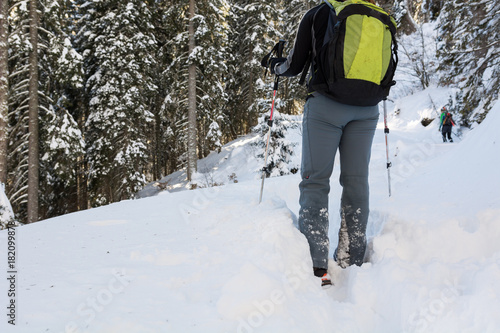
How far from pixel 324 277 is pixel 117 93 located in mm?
13863

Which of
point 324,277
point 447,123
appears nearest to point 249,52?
point 447,123

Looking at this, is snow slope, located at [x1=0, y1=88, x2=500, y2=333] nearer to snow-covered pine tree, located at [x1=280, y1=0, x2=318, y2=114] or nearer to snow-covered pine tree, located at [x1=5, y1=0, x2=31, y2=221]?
snow-covered pine tree, located at [x1=5, y1=0, x2=31, y2=221]

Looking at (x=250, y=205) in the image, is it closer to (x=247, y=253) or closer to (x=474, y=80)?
(x=247, y=253)

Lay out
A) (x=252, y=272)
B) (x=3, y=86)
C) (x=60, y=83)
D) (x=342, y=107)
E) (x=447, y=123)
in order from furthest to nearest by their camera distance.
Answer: (x=447, y=123) < (x=60, y=83) < (x=3, y=86) < (x=342, y=107) < (x=252, y=272)

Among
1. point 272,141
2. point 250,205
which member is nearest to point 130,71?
point 272,141

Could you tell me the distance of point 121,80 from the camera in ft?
45.0

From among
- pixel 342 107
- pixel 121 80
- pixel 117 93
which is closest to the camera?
pixel 342 107

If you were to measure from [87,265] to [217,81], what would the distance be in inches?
611

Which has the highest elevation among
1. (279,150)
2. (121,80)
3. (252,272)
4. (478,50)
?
(478,50)

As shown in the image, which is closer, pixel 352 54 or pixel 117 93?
pixel 352 54

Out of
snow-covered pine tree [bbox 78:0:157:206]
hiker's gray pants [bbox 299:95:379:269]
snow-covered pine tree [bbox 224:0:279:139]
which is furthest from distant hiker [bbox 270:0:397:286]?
snow-covered pine tree [bbox 224:0:279:139]

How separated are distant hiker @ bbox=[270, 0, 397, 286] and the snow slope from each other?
0.22 metres

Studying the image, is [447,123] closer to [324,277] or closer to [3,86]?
[324,277]

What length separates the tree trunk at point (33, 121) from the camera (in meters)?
10.4
